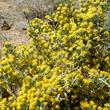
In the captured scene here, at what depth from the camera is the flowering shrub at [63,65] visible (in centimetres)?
493

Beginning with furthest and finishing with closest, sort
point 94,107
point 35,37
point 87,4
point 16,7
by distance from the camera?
point 16,7, point 87,4, point 35,37, point 94,107

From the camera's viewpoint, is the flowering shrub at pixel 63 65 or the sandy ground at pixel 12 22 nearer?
the flowering shrub at pixel 63 65

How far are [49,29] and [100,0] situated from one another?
3.95ft

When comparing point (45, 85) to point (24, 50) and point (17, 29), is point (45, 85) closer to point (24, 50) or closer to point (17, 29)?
point (24, 50)

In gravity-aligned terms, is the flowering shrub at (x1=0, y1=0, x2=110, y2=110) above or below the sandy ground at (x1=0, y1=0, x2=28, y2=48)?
above

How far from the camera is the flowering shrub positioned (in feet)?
16.2

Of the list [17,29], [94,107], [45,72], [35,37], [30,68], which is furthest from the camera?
[17,29]

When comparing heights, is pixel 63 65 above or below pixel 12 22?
above

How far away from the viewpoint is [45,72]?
5.27 m

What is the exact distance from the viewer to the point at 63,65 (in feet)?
17.9

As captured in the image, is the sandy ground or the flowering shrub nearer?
the flowering shrub

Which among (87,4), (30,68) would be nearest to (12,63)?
(30,68)

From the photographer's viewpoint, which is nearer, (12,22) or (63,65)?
(63,65)

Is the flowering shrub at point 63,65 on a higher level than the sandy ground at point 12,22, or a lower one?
higher
